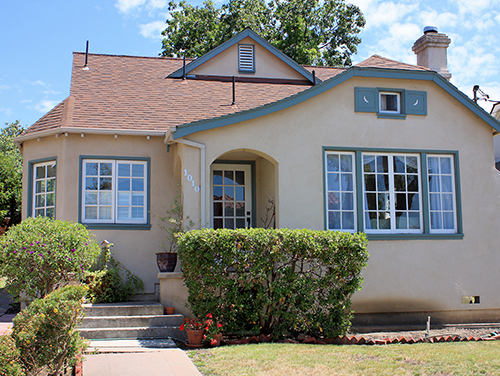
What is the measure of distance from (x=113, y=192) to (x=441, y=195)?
23.8 ft

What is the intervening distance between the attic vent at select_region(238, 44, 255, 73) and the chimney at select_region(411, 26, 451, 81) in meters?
5.19

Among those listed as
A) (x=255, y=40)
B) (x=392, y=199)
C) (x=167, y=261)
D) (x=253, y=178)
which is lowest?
(x=167, y=261)

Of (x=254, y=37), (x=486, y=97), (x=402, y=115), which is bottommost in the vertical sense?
(x=402, y=115)

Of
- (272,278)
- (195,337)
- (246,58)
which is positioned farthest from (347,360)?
(246,58)

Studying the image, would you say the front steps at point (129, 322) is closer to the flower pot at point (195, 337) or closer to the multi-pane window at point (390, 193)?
the flower pot at point (195, 337)

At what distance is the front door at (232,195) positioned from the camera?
40.6ft

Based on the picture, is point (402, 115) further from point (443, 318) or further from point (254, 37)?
point (254, 37)

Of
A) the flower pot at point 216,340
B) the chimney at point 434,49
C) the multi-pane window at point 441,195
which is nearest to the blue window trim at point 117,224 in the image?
the flower pot at point 216,340

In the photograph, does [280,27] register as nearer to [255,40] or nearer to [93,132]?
[255,40]

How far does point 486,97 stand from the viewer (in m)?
18.2

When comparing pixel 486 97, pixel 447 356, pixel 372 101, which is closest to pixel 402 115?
pixel 372 101

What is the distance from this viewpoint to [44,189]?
11.4 m

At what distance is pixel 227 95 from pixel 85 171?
454 centimetres

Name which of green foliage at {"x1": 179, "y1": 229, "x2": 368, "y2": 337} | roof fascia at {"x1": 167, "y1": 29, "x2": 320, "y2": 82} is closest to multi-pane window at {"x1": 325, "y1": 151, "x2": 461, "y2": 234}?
green foliage at {"x1": 179, "y1": 229, "x2": 368, "y2": 337}
